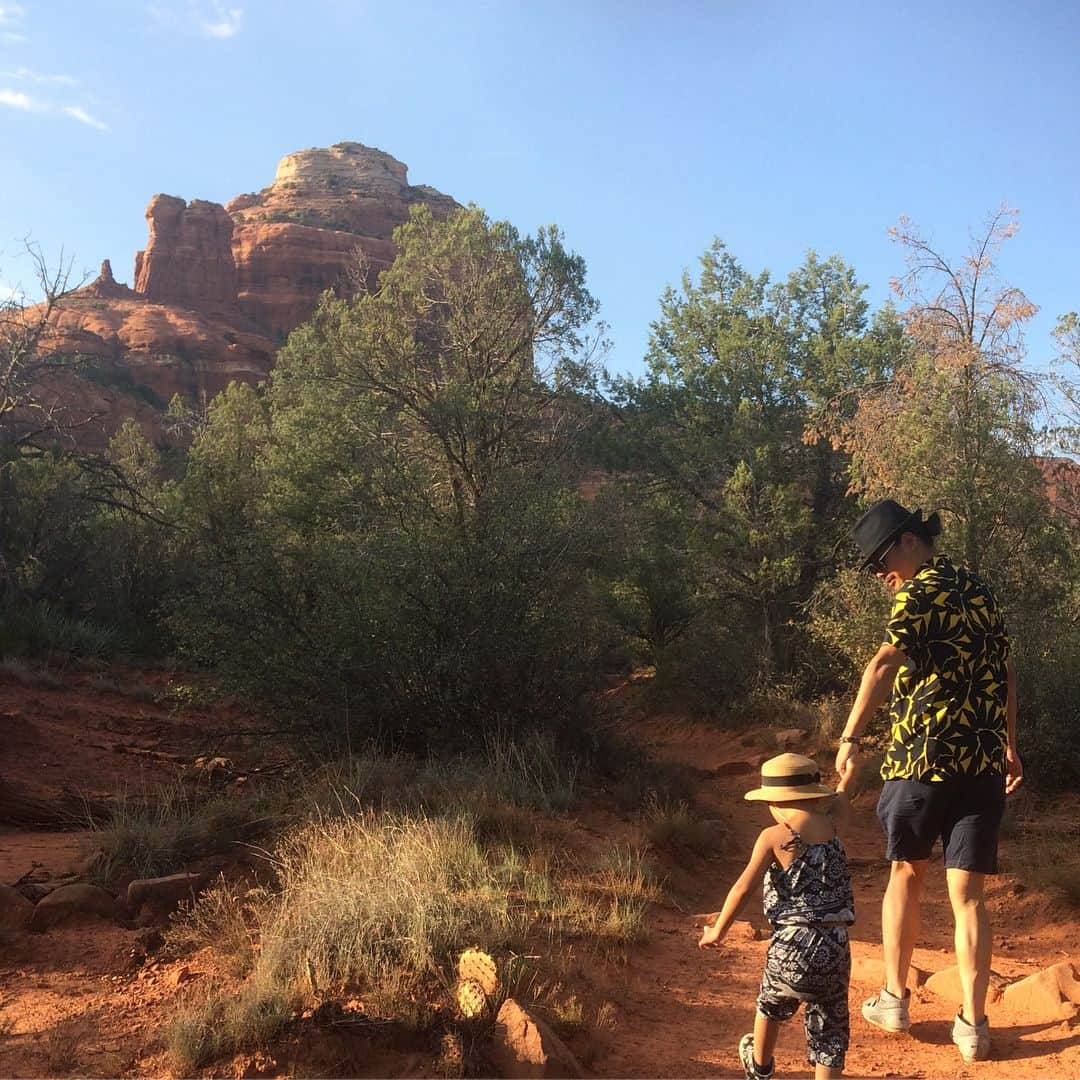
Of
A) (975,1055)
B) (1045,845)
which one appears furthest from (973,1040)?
(1045,845)

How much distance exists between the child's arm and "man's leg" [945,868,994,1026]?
951mm

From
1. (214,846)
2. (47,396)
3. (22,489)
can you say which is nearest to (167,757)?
(214,846)

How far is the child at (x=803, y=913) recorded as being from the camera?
2.94 metres

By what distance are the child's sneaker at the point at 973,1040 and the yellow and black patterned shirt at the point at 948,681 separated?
945mm

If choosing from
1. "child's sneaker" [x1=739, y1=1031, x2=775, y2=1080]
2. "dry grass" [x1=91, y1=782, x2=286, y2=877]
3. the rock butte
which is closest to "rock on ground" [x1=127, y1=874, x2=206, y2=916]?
"dry grass" [x1=91, y1=782, x2=286, y2=877]

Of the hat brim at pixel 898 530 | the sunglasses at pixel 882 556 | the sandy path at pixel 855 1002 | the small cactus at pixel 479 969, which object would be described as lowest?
the sandy path at pixel 855 1002

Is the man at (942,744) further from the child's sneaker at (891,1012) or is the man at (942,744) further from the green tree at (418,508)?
the green tree at (418,508)

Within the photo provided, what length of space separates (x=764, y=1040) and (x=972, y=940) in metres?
0.99

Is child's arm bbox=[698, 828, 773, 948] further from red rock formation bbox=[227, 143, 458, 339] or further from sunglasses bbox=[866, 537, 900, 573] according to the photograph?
red rock formation bbox=[227, 143, 458, 339]

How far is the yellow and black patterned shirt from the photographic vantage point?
3572 millimetres

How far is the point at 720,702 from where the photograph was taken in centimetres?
1529

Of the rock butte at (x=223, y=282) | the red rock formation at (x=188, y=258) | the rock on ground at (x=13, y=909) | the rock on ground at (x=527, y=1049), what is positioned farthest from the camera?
the red rock formation at (x=188, y=258)

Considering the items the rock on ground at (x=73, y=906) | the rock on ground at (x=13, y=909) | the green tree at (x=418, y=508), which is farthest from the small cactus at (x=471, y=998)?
the green tree at (x=418, y=508)

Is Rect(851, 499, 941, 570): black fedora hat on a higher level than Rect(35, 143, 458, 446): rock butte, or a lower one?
lower
